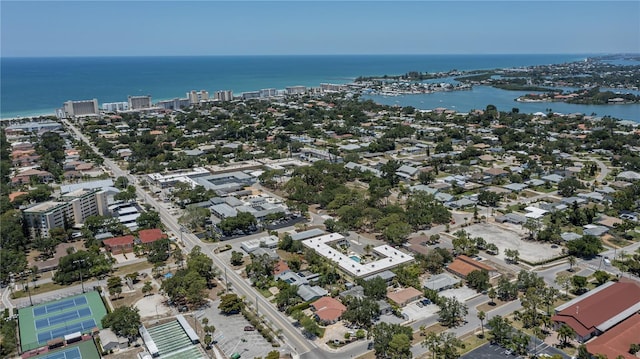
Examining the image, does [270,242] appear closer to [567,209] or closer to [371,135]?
[567,209]

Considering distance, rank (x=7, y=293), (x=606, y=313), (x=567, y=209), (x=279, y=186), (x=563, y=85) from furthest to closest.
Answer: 1. (x=563, y=85)
2. (x=279, y=186)
3. (x=567, y=209)
4. (x=7, y=293)
5. (x=606, y=313)

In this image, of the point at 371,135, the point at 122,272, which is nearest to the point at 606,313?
the point at 122,272

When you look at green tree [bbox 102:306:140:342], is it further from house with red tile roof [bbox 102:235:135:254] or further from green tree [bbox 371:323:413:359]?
green tree [bbox 371:323:413:359]

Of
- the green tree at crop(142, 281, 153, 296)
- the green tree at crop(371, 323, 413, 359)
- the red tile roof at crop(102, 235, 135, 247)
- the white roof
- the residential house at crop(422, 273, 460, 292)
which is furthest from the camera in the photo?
the white roof

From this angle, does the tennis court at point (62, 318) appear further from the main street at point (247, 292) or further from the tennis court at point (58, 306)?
the main street at point (247, 292)

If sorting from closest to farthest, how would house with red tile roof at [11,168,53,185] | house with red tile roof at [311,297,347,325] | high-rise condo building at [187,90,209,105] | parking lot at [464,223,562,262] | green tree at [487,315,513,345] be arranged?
green tree at [487,315,513,345] < house with red tile roof at [311,297,347,325] < parking lot at [464,223,562,262] < house with red tile roof at [11,168,53,185] < high-rise condo building at [187,90,209,105]

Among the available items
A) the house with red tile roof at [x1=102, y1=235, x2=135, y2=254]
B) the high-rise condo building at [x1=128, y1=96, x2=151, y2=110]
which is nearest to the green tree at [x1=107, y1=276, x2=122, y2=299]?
the house with red tile roof at [x1=102, y1=235, x2=135, y2=254]
